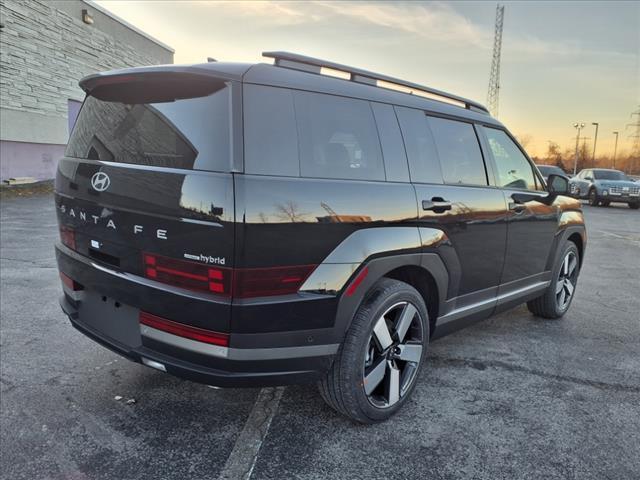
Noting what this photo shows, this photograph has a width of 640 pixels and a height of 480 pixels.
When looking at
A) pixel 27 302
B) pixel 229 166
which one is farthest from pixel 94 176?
pixel 27 302

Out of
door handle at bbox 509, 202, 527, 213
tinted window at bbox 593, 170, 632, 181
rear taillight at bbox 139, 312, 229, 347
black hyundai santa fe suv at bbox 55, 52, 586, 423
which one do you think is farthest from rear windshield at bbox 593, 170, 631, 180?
rear taillight at bbox 139, 312, 229, 347

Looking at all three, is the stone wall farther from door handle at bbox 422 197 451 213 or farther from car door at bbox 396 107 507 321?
door handle at bbox 422 197 451 213

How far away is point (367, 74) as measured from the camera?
2.88 meters

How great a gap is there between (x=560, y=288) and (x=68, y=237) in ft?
14.2

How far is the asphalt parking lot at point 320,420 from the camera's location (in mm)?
2389

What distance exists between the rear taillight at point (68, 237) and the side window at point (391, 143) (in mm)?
1841

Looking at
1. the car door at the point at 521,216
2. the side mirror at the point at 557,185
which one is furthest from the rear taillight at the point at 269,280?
the side mirror at the point at 557,185

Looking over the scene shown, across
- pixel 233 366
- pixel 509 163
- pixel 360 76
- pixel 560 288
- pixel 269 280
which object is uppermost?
pixel 360 76

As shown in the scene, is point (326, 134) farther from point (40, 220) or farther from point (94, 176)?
point (40, 220)

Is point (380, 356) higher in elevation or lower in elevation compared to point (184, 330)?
lower

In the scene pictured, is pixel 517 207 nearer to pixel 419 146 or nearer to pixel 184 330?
pixel 419 146

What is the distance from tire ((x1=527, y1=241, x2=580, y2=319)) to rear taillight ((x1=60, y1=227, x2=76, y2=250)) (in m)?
3.98

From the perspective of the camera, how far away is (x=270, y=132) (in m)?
2.22

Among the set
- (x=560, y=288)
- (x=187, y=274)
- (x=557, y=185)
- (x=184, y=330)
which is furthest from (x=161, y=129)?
(x=560, y=288)
